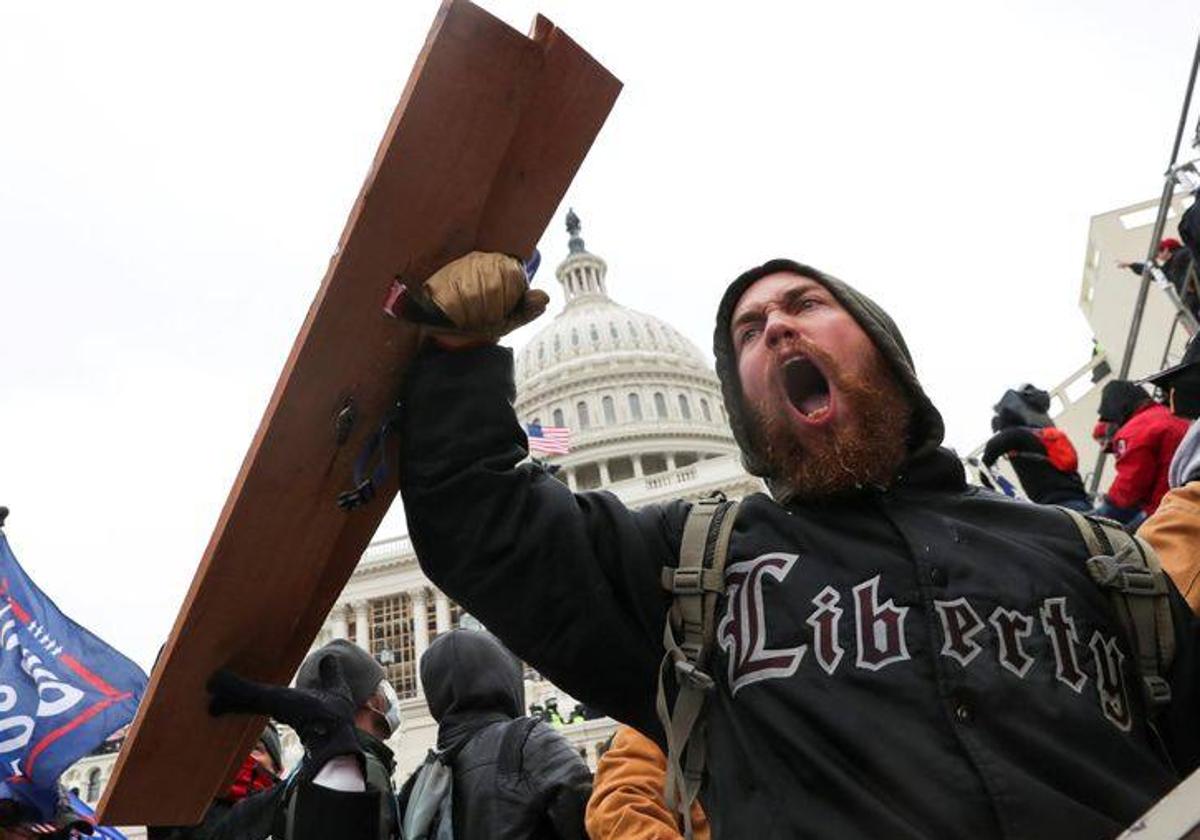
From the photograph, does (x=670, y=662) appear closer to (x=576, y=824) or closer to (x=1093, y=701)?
(x=1093, y=701)

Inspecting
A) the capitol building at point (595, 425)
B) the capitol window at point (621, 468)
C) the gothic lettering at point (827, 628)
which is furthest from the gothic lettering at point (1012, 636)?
the capitol window at point (621, 468)

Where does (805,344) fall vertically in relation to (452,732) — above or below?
above

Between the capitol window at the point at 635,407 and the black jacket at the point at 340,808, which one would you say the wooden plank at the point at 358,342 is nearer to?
the black jacket at the point at 340,808

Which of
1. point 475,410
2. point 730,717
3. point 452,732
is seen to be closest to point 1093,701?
point 730,717

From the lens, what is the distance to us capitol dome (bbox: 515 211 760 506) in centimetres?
6219

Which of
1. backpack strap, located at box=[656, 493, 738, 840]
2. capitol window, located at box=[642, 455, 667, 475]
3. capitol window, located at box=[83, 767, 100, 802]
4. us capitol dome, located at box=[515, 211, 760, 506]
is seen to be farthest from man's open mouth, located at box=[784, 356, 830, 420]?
capitol window, located at box=[642, 455, 667, 475]

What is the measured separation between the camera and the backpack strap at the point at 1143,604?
1.58 metres

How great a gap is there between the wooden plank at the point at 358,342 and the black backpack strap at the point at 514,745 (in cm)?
131

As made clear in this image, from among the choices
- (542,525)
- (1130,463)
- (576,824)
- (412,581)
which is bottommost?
(576,824)

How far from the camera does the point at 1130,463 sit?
4230 mm

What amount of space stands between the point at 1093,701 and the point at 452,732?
7.66ft

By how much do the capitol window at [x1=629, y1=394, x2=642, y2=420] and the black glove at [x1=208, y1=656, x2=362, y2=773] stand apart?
6151 cm

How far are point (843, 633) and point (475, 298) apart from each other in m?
0.83

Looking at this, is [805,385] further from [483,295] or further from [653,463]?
[653,463]
